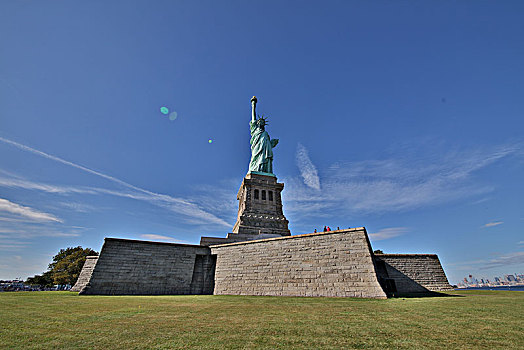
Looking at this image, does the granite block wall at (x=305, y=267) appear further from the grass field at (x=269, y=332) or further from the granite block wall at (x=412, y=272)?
the grass field at (x=269, y=332)

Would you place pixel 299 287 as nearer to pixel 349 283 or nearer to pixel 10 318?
pixel 349 283

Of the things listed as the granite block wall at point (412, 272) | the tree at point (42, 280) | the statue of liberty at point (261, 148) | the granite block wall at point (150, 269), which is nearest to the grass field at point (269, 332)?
the granite block wall at point (150, 269)

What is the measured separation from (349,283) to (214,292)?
10.4 metres

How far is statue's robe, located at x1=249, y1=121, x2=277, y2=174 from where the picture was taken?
39.1m

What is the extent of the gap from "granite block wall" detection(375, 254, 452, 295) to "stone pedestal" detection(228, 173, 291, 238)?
1335 centimetres

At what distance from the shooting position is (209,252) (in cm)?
1961

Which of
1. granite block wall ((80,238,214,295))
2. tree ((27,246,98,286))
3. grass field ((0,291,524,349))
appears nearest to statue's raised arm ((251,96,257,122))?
granite block wall ((80,238,214,295))

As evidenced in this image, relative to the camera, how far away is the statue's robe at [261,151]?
3909 cm

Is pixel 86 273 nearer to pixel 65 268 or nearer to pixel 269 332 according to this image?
pixel 65 268

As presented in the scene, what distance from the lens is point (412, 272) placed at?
19094 mm

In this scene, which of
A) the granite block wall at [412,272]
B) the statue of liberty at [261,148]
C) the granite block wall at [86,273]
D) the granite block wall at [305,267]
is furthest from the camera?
the statue of liberty at [261,148]

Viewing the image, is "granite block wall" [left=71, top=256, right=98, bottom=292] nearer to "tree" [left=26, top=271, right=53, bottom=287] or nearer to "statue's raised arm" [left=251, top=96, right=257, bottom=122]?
"tree" [left=26, top=271, right=53, bottom=287]

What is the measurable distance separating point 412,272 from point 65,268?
45.9 metres

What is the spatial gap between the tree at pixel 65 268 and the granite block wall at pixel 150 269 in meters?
23.1
